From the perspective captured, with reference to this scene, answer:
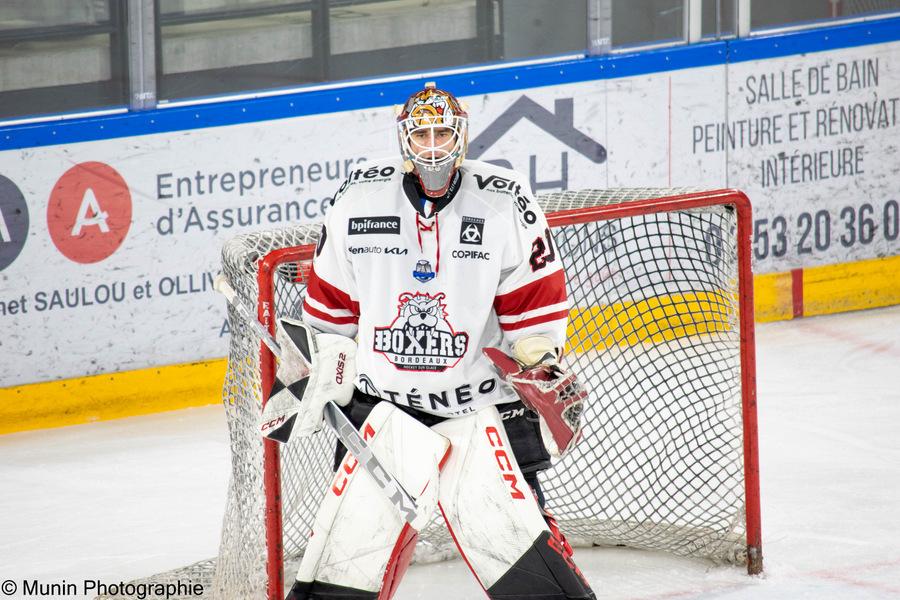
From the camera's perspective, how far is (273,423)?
2.94m

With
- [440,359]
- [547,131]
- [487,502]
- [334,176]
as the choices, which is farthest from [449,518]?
[547,131]

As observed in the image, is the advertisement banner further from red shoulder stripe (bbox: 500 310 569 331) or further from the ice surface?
red shoulder stripe (bbox: 500 310 569 331)

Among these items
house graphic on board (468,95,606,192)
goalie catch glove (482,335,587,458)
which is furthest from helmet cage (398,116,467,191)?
house graphic on board (468,95,606,192)

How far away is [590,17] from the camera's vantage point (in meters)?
6.04

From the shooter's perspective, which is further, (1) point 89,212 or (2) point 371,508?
(1) point 89,212

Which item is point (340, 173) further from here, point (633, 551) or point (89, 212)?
point (633, 551)

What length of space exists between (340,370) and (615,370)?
129 centimetres

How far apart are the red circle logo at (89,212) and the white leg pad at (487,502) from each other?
2.63 m

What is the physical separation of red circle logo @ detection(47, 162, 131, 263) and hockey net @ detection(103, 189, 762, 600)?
60.8 inches

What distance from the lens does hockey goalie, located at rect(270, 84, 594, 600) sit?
2.85 meters

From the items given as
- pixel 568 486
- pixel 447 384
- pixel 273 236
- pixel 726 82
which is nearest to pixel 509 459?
pixel 447 384

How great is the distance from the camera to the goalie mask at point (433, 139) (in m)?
2.82

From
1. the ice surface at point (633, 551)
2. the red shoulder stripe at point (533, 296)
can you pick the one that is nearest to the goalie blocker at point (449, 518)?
the red shoulder stripe at point (533, 296)

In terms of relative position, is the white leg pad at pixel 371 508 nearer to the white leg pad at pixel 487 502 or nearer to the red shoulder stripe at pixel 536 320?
the white leg pad at pixel 487 502
